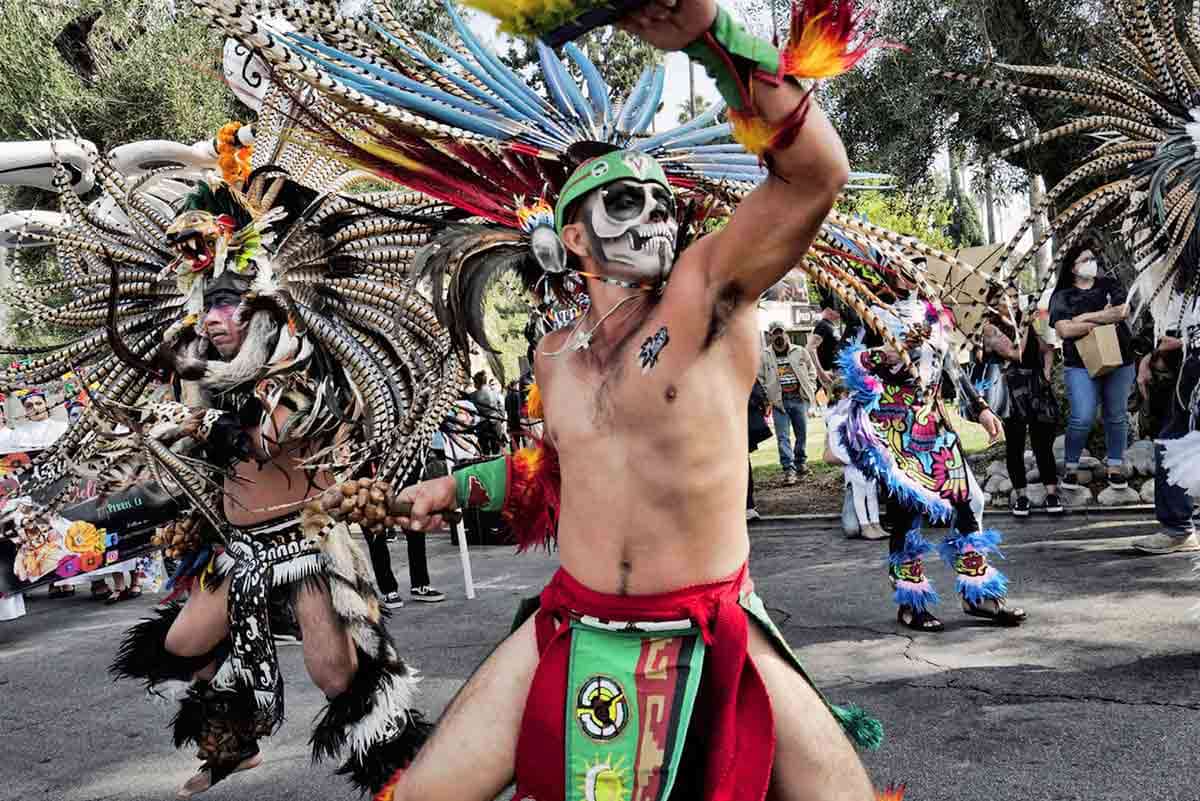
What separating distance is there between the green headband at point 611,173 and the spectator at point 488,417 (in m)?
1.15

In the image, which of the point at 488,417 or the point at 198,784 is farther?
the point at 198,784

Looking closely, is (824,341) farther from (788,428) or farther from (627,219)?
(627,219)

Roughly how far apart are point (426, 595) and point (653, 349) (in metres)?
5.74

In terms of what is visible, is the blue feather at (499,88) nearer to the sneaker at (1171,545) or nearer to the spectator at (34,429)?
the sneaker at (1171,545)

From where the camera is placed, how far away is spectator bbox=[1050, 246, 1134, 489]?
7695mm

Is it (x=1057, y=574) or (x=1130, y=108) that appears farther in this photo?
(x=1057, y=574)

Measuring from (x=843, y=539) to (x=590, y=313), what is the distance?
20.8 ft

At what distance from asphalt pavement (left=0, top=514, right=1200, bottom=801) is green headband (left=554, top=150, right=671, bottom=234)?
2302mm

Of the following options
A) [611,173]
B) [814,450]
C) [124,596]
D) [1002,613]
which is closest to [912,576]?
[1002,613]

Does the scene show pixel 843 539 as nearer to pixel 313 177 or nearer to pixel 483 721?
pixel 313 177

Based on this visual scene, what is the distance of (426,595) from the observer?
7629 mm

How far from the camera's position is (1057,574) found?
6.40 m

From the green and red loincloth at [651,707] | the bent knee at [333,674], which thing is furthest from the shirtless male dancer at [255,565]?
the green and red loincloth at [651,707]

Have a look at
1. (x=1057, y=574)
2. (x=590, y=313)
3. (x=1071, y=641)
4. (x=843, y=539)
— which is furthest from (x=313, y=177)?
(x=843, y=539)
